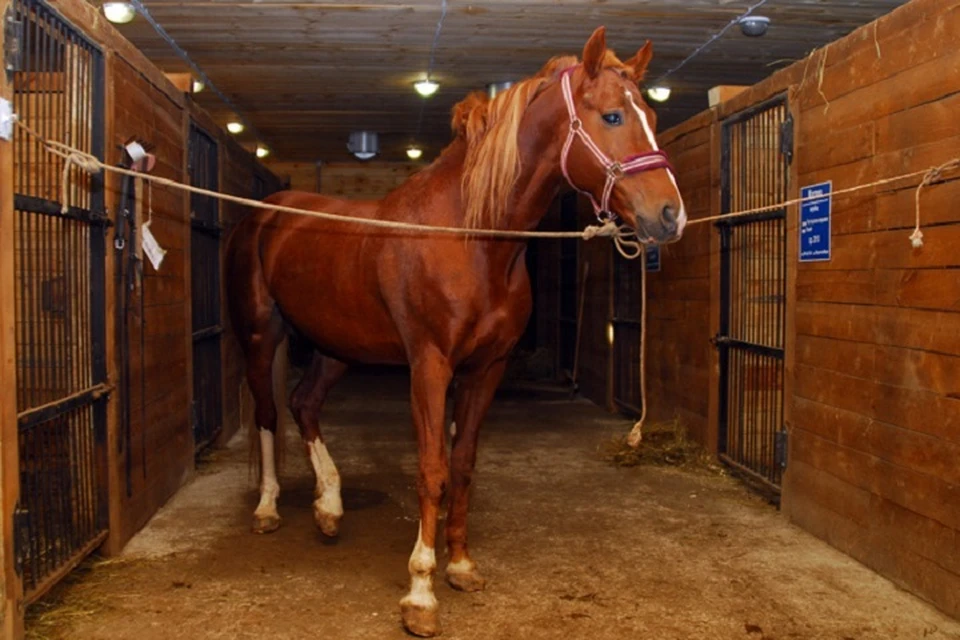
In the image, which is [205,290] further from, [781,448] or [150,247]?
[781,448]

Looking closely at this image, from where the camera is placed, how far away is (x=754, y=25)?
14.6 ft

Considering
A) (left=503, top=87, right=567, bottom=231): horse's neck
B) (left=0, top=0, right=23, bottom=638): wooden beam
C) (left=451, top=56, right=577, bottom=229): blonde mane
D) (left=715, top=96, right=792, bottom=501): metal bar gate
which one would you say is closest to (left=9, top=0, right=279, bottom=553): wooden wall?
(left=0, top=0, right=23, bottom=638): wooden beam

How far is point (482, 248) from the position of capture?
2.56 meters

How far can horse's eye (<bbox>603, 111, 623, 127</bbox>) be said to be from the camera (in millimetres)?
2315

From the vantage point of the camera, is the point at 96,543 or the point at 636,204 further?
the point at 96,543

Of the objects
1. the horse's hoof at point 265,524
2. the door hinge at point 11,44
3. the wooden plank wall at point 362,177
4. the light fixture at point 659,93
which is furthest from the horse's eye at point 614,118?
the wooden plank wall at point 362,177

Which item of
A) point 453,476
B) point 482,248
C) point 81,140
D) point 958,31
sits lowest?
point 453,476

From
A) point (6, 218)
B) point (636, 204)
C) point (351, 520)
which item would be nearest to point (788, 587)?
point (636, 204)

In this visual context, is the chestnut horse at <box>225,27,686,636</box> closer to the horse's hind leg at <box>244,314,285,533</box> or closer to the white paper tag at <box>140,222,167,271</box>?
the horse's hind leg at <box>244,314,285,533</box>

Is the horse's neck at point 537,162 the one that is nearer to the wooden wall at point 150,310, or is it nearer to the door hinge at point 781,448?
the wooden wall at point 150,310

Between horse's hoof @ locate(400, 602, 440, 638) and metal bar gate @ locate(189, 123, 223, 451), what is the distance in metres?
2.32

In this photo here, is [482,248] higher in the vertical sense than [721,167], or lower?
lower

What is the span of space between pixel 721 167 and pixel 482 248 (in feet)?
6.88

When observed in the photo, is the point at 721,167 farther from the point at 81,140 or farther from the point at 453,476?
the point at 81,140
